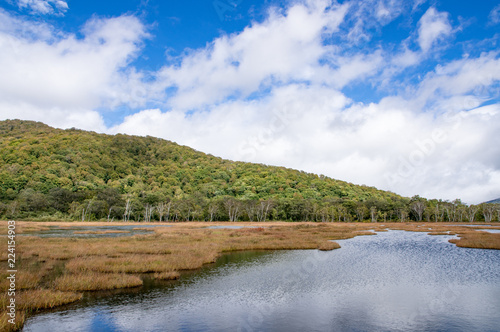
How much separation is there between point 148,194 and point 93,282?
13023 centimetres

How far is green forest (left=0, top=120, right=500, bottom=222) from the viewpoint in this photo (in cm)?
11894

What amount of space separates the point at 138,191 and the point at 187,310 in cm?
15203

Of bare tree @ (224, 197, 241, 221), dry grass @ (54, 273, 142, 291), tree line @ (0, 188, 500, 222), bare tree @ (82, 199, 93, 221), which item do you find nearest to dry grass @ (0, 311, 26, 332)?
dry grass @ (54, 273, 142, 291)

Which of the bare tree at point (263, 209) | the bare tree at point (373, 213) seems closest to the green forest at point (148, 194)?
the bare tree at point (373, 213)

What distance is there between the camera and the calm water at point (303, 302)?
1357cm

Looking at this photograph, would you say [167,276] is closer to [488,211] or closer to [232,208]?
[232,208]

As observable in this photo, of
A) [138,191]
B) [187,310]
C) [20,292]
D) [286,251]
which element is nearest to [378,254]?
[286,251]

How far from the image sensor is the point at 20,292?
54.1ft

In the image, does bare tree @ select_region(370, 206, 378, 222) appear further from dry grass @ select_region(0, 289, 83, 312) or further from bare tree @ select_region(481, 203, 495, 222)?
dry grass @ select_region(0, 289, 83, 312)

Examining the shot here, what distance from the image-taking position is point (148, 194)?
143 metres

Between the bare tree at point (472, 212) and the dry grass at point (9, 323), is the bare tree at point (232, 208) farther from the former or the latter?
the dry grass at point (9, 323)

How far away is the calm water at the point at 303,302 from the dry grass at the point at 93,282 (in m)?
1.32

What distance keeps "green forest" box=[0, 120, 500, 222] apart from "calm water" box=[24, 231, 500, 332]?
10318cm

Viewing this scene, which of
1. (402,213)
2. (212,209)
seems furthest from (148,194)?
(402,213)
